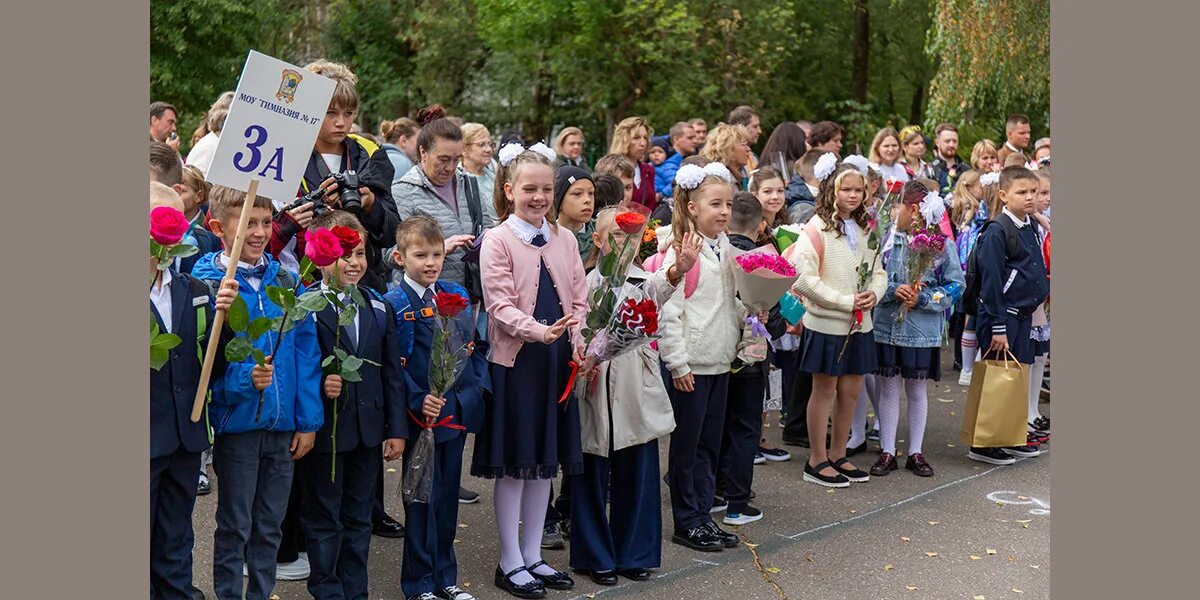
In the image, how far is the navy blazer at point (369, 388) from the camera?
5527mm

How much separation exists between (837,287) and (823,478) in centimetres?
119

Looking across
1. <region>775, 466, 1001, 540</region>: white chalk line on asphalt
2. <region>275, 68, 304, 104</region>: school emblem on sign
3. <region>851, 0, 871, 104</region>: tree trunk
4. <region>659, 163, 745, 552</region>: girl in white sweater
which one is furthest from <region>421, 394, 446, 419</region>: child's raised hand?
<region>851, 0, 871, 104</region>: tree trunk

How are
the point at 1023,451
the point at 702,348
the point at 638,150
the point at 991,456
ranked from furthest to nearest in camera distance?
the point at 638,150 < the point at 1023,451 < the point at 991,456 < the point at 702,348

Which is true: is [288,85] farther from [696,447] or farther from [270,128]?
[696,447]

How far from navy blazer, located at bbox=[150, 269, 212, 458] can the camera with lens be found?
112 centimetres

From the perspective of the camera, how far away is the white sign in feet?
16.1

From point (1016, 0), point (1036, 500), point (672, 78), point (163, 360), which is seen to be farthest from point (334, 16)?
point (163, 360)

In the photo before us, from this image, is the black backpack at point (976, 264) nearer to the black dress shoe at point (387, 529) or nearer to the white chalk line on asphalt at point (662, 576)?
the white chalk line on asphalt at point (662, 576)

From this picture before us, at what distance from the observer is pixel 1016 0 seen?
17.7 m

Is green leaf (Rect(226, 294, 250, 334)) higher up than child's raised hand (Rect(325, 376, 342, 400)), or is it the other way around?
green leaf (Rect(226, 294, 250, 334))

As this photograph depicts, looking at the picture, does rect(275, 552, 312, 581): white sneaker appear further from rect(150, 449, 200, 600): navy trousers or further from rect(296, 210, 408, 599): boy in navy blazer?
rect(150, 449, 200, 600): navy trousers

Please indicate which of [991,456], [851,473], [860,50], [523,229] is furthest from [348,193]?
[860,50]

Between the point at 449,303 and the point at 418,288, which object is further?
the point at 418,288

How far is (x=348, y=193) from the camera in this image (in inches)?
235
